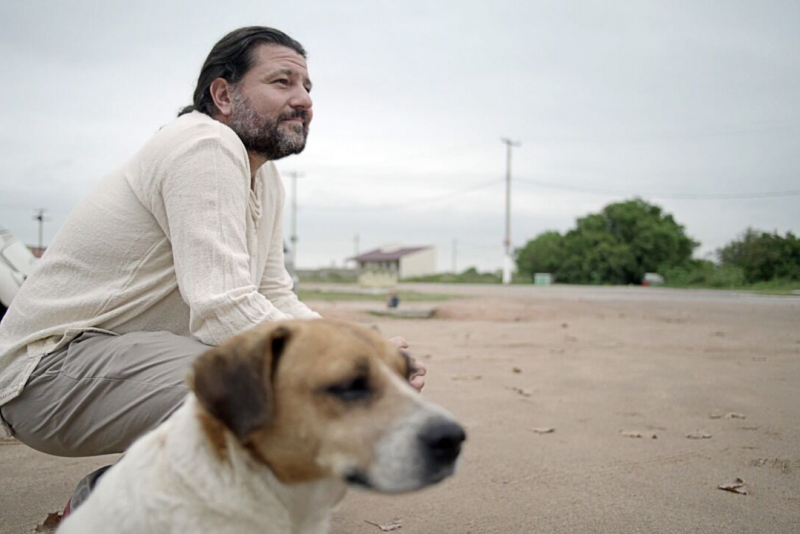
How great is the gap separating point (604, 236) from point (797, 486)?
5072 cm

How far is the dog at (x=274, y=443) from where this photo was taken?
1.86 meters

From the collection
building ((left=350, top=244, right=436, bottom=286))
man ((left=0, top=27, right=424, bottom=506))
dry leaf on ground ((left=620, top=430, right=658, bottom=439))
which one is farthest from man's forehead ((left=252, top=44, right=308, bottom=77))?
building ((left=350, top=244, right=436, bottom=286))

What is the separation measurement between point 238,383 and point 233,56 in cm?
200

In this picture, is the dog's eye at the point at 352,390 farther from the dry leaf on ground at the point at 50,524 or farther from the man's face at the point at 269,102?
the dry leaf on ground at the point at 50,524

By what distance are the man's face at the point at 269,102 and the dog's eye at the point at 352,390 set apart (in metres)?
1.74

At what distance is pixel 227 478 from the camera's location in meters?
1.91

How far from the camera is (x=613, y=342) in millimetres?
10719

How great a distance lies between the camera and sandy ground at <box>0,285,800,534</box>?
3578 mm

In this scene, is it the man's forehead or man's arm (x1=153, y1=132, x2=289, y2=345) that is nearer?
man's arm (x1=153, y1=132, x2=289, y2=345)

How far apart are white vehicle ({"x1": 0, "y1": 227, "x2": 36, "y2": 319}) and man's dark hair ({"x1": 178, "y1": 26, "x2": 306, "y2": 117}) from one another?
176 centimetres

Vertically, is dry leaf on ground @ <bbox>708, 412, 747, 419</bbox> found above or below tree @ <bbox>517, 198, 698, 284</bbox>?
below

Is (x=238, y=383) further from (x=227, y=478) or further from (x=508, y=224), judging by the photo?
(x=508, y=224)

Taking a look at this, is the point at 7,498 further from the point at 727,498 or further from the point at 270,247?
the point at 727,498

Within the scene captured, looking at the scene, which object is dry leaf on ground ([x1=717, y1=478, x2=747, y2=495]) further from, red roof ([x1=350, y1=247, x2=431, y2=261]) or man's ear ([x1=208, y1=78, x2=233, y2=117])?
red roof ([x1=350, y1=247, x2=431, y2=261])
